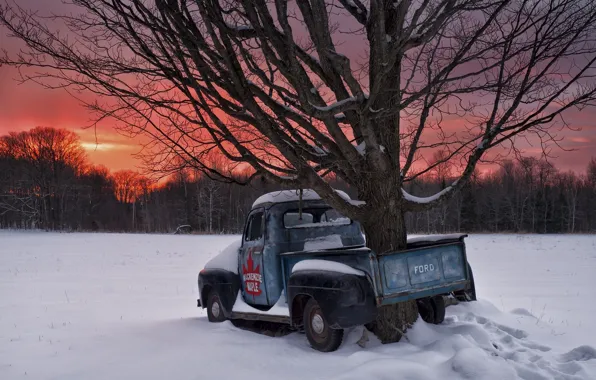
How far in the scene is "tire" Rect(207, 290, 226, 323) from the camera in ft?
26.0

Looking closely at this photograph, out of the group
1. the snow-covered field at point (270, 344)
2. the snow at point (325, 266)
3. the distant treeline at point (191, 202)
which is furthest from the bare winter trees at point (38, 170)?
the snow at point (325, 266)

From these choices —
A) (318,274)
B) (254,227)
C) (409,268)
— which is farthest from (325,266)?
(254,227)

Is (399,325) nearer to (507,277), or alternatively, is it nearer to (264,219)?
(264,219)

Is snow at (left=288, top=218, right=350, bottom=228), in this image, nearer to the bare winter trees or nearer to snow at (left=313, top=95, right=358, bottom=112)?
snow at (left=313, top=95, right=358, bottom=112)

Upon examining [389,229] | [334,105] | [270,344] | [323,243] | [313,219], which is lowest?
[270,344]

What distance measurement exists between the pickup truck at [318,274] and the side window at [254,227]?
0.02 metres

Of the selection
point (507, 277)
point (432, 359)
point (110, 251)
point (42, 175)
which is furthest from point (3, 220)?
point (432, 359)

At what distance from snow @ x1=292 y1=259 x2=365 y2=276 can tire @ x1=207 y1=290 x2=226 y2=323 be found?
2.58 meters

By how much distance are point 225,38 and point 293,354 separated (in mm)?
3662

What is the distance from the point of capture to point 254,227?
7.57 m

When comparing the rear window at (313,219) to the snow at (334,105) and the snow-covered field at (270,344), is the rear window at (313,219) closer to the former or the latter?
the snow-covered field at (270,344)

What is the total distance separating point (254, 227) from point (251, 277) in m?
0.80

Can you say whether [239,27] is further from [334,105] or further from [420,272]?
[420,272]

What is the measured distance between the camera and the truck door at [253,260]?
23.0 feet
